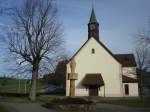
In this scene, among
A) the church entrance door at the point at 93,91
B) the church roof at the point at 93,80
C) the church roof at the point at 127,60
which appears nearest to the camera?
the church roof at the point at 93,80

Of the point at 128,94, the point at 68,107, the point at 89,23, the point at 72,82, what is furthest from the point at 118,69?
the point at 68,107

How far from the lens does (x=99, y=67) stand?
193 feet

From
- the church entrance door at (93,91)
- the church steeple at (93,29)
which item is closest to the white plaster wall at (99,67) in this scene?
the church entrance door at (93,91)

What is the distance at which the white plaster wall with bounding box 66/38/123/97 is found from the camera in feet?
189

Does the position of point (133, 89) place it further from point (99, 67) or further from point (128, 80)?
point (99, 67)

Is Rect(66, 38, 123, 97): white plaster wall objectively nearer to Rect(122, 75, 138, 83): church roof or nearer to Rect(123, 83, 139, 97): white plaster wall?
Rect(122, 75, 138, 83): church roof

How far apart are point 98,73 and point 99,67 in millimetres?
1177

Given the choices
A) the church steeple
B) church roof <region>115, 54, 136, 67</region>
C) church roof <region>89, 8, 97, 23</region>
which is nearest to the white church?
the church steeple

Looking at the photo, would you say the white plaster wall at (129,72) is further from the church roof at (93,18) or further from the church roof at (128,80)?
the church roof at (93,18)

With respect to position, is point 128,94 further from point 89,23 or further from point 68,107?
point 68,107

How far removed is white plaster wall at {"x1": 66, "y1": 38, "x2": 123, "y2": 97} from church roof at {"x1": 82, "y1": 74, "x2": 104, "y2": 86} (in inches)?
41.3

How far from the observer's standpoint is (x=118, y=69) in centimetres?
5788

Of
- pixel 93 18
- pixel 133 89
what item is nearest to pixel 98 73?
pixel 133 89

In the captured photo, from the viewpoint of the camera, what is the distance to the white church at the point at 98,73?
5731 cm
